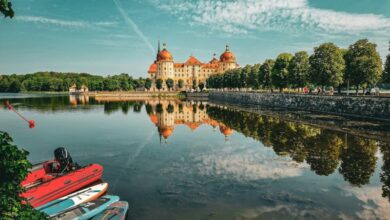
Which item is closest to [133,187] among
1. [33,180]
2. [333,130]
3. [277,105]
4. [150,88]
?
[33,180]

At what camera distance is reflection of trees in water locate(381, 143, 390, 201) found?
16.1m

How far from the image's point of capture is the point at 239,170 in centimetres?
2045

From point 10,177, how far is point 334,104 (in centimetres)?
5345

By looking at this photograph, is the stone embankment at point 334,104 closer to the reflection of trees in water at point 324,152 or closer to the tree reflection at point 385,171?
the reflection of trees in water at point 324,152

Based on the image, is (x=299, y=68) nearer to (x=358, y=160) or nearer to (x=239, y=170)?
(x=358, y=160)

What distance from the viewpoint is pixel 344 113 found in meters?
49.3

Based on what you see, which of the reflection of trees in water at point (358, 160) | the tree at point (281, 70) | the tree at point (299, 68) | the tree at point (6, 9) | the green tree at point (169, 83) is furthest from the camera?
the green tree at point (169, 83)

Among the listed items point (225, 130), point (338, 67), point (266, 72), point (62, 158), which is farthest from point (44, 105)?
point (338, 67)

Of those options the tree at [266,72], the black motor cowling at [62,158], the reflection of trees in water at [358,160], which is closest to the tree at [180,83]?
the tree at [266,72]

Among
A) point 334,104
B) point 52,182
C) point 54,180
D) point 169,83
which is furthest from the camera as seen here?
point 169,83

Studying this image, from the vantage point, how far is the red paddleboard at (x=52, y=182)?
14.4 meters

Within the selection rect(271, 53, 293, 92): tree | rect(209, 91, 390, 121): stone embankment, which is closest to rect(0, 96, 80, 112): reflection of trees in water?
rect(209, 91, 390, 121): stone embankment

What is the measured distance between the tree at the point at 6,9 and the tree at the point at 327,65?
60371 millimetres

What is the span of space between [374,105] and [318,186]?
107 feet
